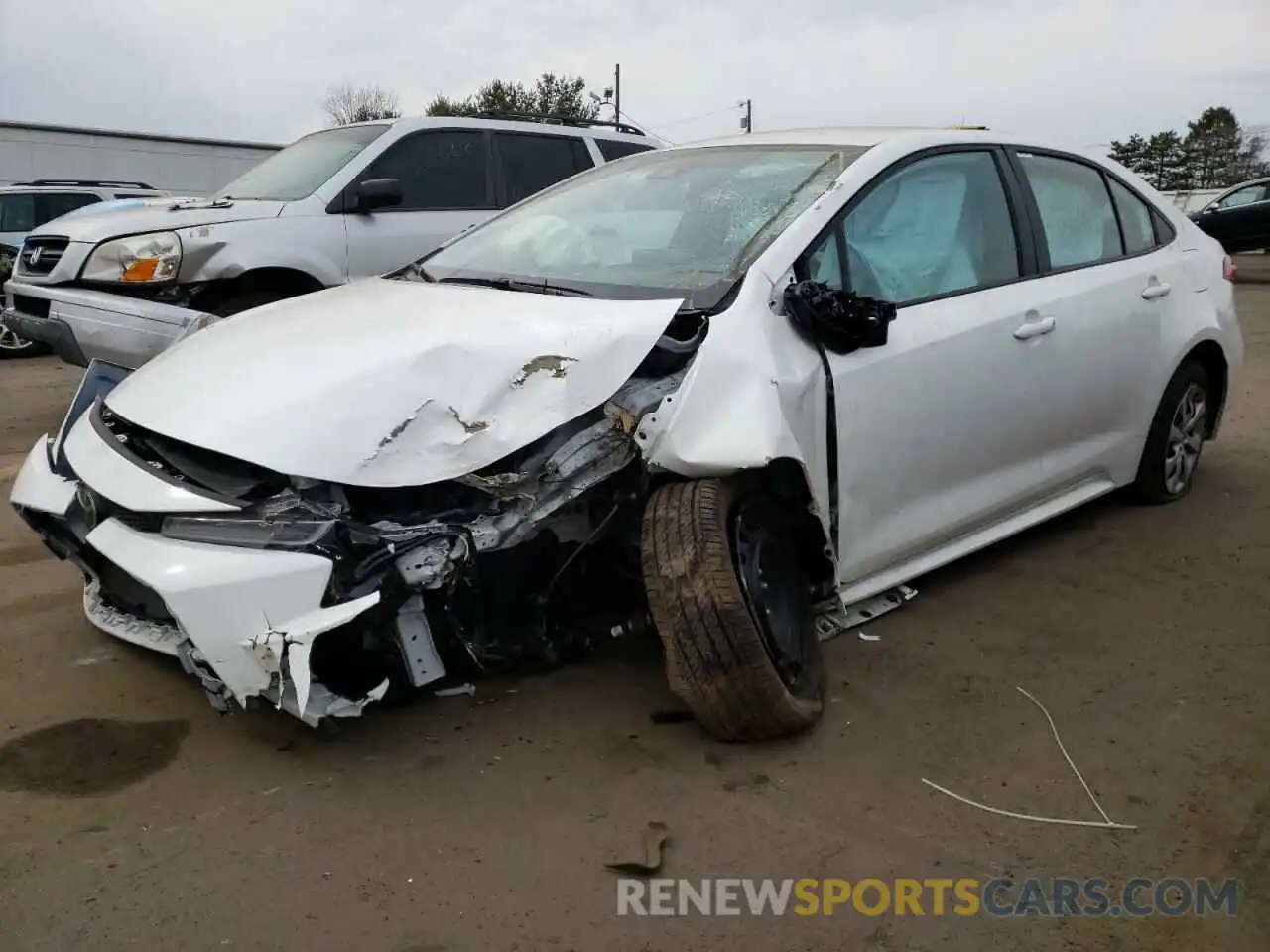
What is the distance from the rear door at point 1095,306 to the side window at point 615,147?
14.0 ft

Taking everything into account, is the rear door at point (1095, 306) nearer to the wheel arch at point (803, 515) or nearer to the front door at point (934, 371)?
the front door at point (934, 371)

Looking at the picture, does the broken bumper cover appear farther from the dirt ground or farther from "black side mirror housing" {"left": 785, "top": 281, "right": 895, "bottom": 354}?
"black side mirror housing" {"left": 785, "top": 281, "right": 895, "bottom": 354}

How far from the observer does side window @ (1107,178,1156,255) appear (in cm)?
456

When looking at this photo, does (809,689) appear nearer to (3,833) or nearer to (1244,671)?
(1244,671)

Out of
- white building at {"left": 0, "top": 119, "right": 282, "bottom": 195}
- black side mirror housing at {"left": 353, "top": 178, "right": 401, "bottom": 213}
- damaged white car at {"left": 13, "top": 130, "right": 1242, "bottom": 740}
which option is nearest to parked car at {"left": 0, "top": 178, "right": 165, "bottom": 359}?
black side mirror housing at {"left": 353, "top": 178, "right": 401, "bottom": 213}

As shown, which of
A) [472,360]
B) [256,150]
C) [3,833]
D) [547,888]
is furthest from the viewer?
[256,150]

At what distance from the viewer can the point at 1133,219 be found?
465 cm

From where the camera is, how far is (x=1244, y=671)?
3.42 meters

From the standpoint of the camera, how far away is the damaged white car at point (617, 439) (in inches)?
106

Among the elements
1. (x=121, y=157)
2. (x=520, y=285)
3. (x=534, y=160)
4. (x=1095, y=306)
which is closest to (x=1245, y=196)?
(x=534, y=160)

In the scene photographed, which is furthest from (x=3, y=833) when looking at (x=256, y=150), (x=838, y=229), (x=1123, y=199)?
(x=256, y=150)

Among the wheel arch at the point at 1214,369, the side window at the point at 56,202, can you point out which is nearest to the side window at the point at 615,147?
the wheel arch at the point at 1214,369

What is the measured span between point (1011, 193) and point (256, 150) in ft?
86.8

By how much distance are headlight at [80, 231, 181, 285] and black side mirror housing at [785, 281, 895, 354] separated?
13.3 ft
